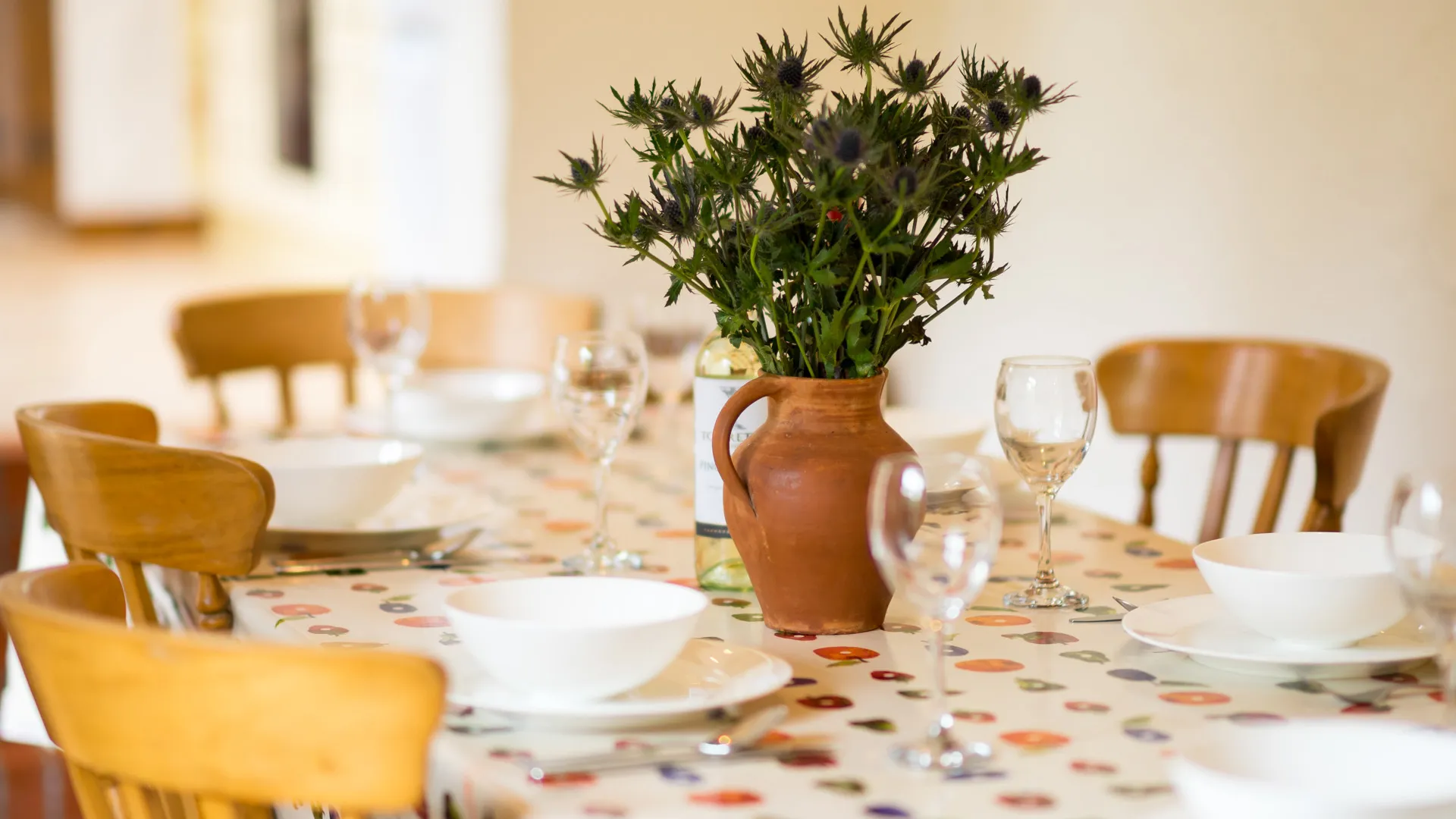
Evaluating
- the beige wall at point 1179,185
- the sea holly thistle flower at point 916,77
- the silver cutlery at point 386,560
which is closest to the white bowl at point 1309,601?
the sea holly thistle flower at point 916,77

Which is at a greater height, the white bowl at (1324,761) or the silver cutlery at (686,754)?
the white bowl at (1324,761)

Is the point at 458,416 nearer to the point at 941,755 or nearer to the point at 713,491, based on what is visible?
the point at 713,491

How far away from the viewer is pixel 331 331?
2.32m

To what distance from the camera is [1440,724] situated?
2.84 ft

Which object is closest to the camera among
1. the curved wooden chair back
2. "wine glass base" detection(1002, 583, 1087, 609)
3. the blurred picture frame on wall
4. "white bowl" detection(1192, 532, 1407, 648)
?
"white bowl" detection(1192, 532, 1407, 648)

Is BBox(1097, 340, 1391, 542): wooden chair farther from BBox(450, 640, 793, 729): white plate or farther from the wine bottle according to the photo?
BBox(450, 640, 793, 729): white plate

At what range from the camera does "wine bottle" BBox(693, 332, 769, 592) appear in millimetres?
1167

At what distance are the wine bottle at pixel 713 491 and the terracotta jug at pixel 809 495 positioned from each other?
0.09m

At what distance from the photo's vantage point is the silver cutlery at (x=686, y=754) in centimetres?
79

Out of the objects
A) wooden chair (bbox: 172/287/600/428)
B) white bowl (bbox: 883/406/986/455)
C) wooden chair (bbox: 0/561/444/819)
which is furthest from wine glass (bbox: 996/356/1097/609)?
wooden chair (bbox: 172/287/600/428)

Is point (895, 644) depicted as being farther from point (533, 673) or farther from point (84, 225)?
point (84, 225)

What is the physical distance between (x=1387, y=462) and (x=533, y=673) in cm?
180

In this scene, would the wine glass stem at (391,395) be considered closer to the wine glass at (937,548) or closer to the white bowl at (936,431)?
the white bowl at (936,431)

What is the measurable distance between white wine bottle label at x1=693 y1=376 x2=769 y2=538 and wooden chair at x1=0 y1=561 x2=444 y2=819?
48 centimetres
